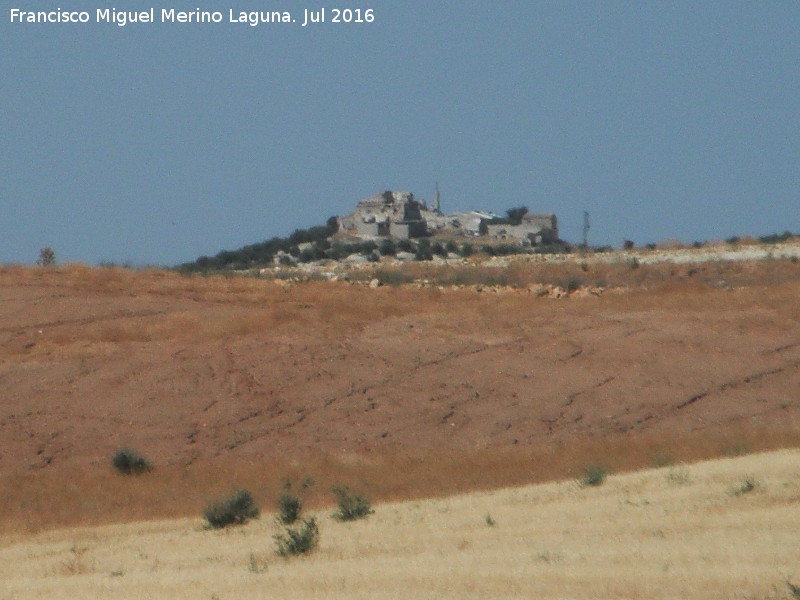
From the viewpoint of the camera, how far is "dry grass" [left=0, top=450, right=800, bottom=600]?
7.53 meters

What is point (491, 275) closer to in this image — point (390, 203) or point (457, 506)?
point (457, 506)

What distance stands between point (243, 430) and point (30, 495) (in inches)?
131

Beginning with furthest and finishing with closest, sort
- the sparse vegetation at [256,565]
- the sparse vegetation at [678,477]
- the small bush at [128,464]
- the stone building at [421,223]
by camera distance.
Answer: the stone building at [421,223] < the small bush at [128,464] < the sparse vegetation at [678,477] < the sparse vegetation at [256,565]

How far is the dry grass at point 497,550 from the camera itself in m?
7.53

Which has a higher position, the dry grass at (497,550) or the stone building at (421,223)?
the stone building at (421,223)

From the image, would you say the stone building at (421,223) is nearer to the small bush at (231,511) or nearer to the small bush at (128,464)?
the small bush at (128,464)

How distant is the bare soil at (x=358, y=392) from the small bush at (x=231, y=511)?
1416 mm

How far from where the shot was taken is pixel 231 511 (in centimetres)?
1233

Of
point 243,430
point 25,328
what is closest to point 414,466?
point 243,430

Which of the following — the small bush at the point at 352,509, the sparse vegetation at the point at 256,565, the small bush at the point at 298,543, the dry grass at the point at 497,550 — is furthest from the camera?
the small bush at the point at 352,509

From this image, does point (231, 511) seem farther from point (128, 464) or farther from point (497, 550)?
point (497, 550)

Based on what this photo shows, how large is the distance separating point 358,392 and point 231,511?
5516 mm

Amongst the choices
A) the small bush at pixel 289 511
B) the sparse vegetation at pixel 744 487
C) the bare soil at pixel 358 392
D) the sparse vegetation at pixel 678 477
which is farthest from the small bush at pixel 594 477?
the small bush at pixel 289 511


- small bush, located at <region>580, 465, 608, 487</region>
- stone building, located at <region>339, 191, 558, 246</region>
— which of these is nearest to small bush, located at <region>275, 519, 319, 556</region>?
small bush, located at <region>580, 465, 608, 487</region>
